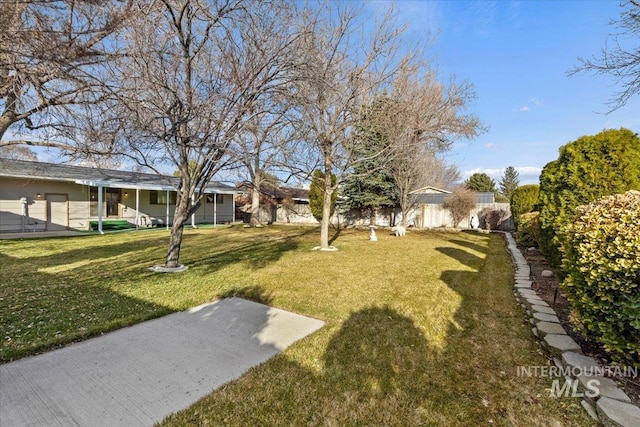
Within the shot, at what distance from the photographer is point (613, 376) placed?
Result: 2.47 meters

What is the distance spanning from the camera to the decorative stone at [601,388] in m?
2.23

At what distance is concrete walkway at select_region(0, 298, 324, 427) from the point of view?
6.80 ft

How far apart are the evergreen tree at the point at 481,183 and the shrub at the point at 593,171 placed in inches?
1327

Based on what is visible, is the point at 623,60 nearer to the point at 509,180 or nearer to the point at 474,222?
the point at 474,222

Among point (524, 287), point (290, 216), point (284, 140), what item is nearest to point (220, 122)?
point (284, 140)

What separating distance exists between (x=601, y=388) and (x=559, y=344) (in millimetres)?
807

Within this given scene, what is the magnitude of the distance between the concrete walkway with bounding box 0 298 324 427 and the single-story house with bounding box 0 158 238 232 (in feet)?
33.0

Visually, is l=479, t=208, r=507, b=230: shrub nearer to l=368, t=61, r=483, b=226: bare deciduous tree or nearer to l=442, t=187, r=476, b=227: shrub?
l=442, t=187, r=476, b=227: shrub

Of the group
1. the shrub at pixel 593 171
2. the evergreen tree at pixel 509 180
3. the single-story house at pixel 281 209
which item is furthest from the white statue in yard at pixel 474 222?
the evergreen tree at pixel 509 180

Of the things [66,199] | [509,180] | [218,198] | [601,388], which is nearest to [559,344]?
[601,388]

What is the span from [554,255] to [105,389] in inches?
277

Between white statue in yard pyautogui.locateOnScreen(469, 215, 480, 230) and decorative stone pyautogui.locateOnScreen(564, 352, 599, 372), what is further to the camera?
white statue in yard pyautogui.locateOnScreen(469, 215, 480, 230)

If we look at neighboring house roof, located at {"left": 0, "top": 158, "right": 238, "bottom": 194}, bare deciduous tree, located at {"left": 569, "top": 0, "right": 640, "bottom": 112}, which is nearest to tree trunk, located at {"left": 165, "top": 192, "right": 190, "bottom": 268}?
neighboring house roof, located at {"left": 0, "top": 158, "right": 238, "bottom": 194}

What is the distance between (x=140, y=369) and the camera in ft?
8.59
